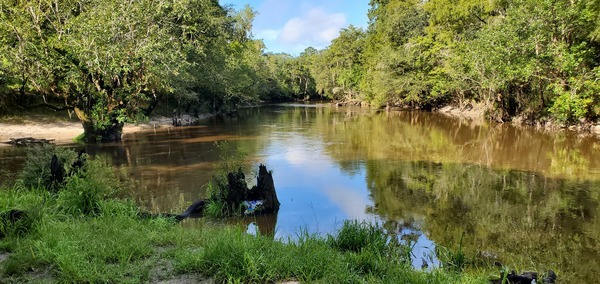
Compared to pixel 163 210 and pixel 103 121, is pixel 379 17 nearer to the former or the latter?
pixel 103 121

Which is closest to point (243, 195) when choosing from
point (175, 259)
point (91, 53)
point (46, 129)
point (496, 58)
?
point (175, 259)

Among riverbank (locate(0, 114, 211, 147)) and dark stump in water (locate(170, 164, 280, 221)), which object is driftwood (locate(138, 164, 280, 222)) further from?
riverbank (locate(0, 114, 211, 147))

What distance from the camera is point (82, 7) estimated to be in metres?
18.3

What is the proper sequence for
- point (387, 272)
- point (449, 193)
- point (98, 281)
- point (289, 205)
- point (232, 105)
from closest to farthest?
point (98, 281), point (387, 272), point (289, 205), point (449, 193), point (232, 105)

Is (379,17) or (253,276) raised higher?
(379,17)

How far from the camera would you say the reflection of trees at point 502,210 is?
7375 mm

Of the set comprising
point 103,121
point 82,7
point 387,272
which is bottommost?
point 387,272

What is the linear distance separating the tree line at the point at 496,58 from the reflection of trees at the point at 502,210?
1307 centimetres

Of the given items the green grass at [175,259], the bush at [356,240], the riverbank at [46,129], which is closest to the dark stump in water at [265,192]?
the bush at [356,240]

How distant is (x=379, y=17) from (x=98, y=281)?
62.3m

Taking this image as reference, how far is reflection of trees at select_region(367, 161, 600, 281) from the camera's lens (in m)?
7.38

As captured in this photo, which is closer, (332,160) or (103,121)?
(332,160)

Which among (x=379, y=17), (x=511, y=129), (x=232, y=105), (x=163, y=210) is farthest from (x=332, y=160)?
(x=379, y=17)

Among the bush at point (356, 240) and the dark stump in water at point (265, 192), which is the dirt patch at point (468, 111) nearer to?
the dark stump in water at point (265, 192)
